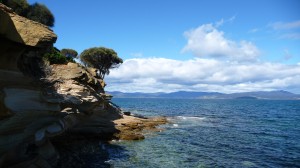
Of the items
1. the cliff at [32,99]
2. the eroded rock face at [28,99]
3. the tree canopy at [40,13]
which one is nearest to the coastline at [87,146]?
the cliff at [32,99]

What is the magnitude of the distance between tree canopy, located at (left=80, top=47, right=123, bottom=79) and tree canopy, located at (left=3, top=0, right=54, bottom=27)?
15.7 metres

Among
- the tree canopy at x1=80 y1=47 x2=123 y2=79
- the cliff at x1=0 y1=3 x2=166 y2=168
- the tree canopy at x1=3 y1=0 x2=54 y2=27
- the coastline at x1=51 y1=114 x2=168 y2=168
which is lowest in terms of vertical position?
the coastline at x1=51 y1=114 x2=168 y2=168

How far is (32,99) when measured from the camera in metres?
19.2

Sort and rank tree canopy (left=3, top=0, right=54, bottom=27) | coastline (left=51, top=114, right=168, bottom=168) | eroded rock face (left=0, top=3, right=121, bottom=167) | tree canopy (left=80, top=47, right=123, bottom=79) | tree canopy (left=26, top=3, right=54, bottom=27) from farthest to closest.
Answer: tree canopy (left=80, top=47, right=123, bottom=79) < tree canopy (left=26, top=3, right=54, bottom=27) < tree canopy (left=3, top=0, right=54, bottom=27) < coastline (left=51, top=114, right=168, bottom=168) < eroded rock face (left=0, top=3, right=121, bottom=167)

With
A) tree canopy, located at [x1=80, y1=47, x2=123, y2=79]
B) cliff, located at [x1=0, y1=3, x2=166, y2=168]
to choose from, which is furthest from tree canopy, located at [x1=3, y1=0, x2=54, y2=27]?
cliff, located at [x1=0, y1=3, x2=166, y2=168]

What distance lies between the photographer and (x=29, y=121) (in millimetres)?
19516

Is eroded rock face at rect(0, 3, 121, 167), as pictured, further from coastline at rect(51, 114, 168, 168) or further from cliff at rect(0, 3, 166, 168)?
coastline at rect(51, 114, 168, 168)

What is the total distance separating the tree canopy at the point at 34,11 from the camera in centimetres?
5146

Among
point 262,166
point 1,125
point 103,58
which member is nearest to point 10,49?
point 1,125

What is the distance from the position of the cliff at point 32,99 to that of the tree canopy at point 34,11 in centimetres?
2633

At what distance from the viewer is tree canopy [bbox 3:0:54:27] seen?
169ft

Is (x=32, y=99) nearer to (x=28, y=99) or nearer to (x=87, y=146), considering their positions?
(x=28, y=99)

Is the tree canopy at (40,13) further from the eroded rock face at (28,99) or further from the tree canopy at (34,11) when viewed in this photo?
the eroded rock face at (28,99)

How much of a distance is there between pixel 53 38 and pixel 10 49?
2.41 m
